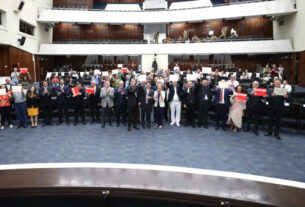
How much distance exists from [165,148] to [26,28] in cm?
1794

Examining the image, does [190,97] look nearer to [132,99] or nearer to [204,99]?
[204,99]

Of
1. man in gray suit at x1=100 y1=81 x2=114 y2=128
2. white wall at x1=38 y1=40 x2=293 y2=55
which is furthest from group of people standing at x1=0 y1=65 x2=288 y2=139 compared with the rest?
white wall at x1=38 y1=40 x2=293 y2=55

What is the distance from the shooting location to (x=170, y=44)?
68.7 feet

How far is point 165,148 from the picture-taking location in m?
5.73

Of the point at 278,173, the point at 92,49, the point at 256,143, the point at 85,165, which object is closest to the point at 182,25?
the point at 92,49

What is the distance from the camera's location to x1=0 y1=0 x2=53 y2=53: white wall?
14293 millimetres

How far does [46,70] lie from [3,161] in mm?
18032

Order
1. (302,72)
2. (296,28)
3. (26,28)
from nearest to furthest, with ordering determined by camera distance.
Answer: (302,72) → (296,28) → (26,28)

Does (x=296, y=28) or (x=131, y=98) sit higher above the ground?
(x=296, y=28)

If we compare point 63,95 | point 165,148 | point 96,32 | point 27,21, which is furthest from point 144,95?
point 96,32

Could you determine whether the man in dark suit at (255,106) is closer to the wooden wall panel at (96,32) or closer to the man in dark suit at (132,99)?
the man in dark suit at (132,99)

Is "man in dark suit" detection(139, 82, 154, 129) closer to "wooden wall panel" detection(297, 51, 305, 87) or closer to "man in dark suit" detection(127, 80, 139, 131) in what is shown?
"man in dark suit" detection(127, 80, 139, 131)

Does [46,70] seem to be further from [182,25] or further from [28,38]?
[182,25]

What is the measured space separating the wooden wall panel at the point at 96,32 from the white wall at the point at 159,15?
2.35 meters
